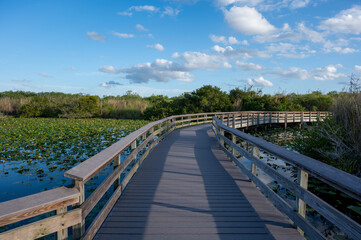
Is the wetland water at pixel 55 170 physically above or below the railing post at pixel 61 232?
below

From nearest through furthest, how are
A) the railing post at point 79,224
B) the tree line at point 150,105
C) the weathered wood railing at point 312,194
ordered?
1. the weathered wood railing at point 312,194
2. the railing post at point 79,224
3. the tree line at point 150,105

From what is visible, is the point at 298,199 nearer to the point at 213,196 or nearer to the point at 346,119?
the point at 213,196

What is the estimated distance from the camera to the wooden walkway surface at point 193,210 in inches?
112

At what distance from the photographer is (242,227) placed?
2.99 m

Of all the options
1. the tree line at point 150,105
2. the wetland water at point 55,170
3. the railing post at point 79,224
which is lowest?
the wetland water at point 55,170

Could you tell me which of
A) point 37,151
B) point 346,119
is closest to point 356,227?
point 346,119

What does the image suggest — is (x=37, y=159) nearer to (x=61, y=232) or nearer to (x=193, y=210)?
(x=193, y=210)

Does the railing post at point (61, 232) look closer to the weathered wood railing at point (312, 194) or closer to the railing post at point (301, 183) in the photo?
the weathered wood railing at point (312, 194)

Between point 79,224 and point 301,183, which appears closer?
point 79,224

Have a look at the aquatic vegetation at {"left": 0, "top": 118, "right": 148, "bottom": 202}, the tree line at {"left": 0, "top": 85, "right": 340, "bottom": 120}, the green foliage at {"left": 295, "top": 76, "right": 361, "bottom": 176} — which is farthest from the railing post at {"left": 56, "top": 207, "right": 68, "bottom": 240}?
the tree line at {"left": 0, "top": 85, "right": 340, "bottom": 120}

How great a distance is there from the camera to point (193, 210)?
3479 mm

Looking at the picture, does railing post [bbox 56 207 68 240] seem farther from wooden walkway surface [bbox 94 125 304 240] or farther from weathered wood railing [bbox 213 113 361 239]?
weathered wood railing [bbox 213 113 361 239]

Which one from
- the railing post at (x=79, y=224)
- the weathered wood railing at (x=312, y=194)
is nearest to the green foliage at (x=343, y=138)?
the weathered wood railing at (x=312, y=194)

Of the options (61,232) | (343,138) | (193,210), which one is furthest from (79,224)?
(343,138)
